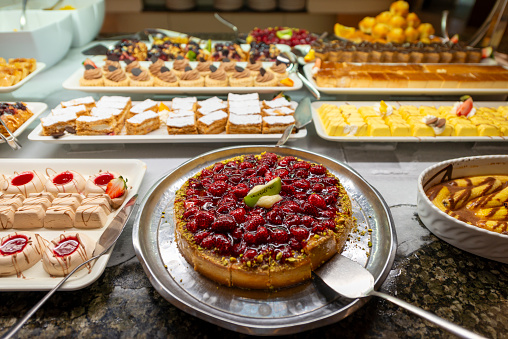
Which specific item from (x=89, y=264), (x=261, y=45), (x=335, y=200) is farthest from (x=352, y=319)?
(x=261, y=45)

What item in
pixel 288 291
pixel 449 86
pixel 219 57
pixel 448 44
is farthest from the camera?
pixel 448 44

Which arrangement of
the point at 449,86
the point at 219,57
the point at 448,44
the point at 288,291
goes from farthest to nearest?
the point at 448,44 < the point at 219,57 < the point at 449,86 < the point at 288,291

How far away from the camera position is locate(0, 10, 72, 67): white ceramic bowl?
9.95 feet

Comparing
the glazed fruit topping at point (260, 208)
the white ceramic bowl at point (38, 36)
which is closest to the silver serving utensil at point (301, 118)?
the glazed fruit topping at point (260, 208)

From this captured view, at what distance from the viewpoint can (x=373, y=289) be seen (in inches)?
46.8

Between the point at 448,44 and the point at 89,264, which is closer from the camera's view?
the point at 89,264

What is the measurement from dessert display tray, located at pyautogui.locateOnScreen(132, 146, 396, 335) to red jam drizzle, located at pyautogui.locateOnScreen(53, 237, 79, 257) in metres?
0.25

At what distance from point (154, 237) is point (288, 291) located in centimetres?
65

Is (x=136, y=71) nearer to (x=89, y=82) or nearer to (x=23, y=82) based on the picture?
(x=89, y=82)

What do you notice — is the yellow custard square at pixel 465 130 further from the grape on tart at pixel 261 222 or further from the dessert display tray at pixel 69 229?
the dessert display tray at pixel 69 229

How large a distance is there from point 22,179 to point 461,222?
88.4 inches

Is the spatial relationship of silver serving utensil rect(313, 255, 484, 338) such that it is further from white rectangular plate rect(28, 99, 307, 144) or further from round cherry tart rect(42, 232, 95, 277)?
white rectangular plate rect(28, 99, 307, 144)

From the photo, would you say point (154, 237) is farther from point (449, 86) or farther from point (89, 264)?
point (449, 86)

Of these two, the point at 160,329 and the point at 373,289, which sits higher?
the point at 373,289
